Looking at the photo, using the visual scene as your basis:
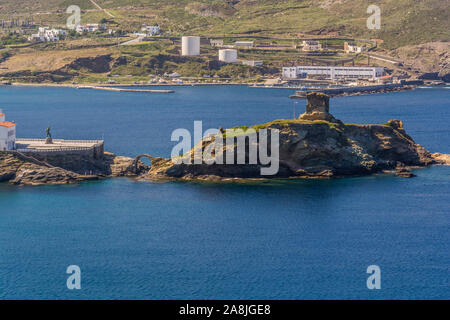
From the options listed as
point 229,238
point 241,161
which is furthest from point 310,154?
point 229,238

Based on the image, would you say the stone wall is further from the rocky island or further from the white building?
the white building

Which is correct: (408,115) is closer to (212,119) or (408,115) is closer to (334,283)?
(212,119)

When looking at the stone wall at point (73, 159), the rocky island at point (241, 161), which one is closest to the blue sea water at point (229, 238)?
the rocky island at point (241, 161)

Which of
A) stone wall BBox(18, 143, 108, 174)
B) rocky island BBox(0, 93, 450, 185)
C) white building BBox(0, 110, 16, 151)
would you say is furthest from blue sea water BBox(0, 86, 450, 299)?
white building BBox(0, 110, 16, 151)

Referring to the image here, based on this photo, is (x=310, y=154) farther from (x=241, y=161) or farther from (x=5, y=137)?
(x=5, y=137)
